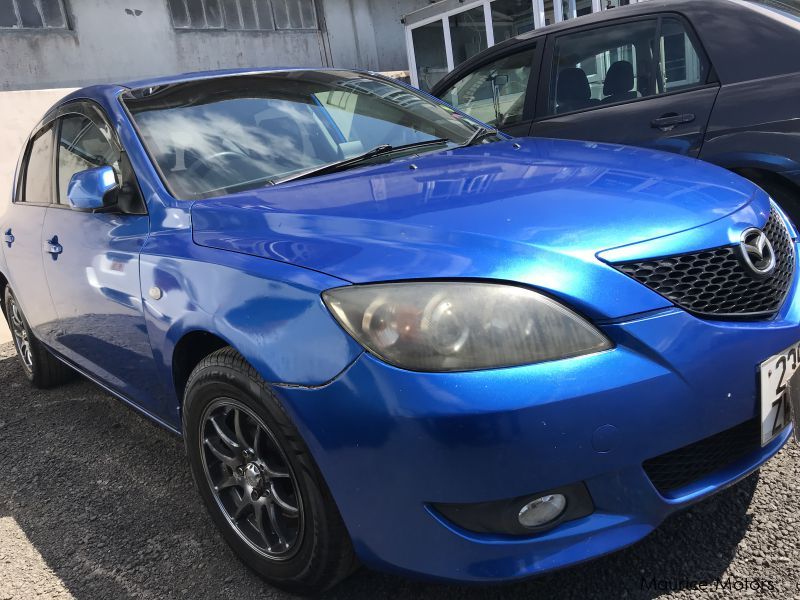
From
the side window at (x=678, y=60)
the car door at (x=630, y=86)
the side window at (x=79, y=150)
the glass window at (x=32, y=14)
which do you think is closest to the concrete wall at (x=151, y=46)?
the glass window at (x=32, y=14)

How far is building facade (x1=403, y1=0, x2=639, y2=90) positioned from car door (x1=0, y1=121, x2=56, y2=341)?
9.37 meters

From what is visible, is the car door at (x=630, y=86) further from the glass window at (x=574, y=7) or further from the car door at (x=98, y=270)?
the glass window at (x=574, y=7)

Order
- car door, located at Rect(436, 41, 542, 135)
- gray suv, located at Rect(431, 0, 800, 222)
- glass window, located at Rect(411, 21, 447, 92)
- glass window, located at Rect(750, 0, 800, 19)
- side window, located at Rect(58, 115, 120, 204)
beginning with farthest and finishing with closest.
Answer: glass window, located at Rect(411, 21, 447, 92) → car door, located at Rect(436, 41, 542, 135) → glass window, located at Rect(750, 0, 800, 19) → gray suv, located at Rect(431, 0, 800, 222) → side window, located at Rect(58, 115, 120, 204)

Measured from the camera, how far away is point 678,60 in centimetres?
360

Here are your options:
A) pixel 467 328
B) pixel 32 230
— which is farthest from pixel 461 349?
pixel 32 230

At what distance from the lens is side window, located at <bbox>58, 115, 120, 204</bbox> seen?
2760mm

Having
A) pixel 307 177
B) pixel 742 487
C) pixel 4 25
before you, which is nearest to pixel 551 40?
pixel 307 177

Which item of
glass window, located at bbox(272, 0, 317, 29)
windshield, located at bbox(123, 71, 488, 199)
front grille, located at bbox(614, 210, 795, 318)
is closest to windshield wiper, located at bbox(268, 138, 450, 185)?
windshield, located at bbox(123, 71, 488, 199)

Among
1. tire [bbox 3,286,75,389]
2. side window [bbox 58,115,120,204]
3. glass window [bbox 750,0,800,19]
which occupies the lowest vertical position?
tire [bbox 3,286,75,389]

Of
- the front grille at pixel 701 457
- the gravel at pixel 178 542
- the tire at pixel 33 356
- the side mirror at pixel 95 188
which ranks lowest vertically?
the gravel at pixel 178 542

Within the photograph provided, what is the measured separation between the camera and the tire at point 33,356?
4.03 metres

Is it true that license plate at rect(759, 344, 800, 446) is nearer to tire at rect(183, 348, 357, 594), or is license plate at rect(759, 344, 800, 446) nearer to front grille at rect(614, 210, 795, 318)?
front grille at rect(614, 210, 795, 318)

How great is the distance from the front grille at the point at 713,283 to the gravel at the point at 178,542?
27.0 inches

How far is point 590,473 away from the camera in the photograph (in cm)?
152
